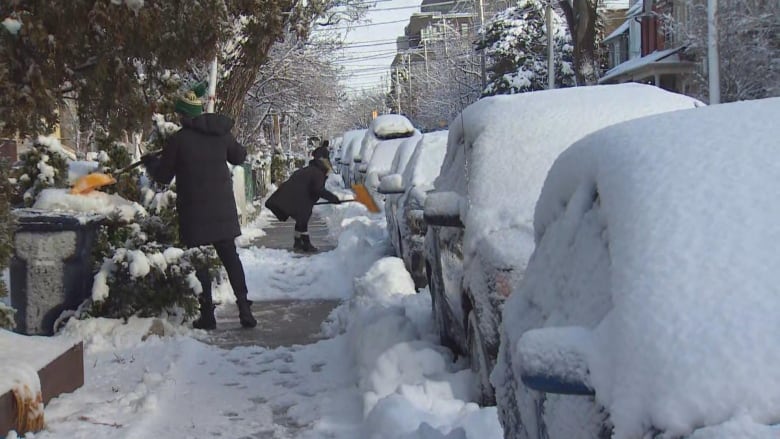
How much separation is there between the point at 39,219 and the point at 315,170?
7.50 meters

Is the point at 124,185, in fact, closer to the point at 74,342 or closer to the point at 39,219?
the point at 39,219

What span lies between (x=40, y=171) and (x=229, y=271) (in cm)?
168

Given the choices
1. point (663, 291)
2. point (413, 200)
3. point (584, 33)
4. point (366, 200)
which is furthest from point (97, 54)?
point (584, 33)

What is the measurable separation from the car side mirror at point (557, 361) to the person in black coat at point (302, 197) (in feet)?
37.3

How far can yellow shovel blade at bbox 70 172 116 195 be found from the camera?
7177 millimetres

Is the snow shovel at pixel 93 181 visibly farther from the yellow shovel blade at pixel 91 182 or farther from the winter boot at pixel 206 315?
the winter boot at pixel 206 315

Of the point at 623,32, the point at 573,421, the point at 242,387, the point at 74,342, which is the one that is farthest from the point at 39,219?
the point at 623,32

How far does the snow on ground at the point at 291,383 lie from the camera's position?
187 inches

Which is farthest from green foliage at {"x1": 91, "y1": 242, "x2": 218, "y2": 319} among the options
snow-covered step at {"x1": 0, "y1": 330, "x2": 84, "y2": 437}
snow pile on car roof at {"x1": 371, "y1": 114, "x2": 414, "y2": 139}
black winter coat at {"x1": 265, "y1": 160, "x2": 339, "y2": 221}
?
snow pile on car roof at {"x1": 371, "y1": 114, "x2": 414, "y2": 139}

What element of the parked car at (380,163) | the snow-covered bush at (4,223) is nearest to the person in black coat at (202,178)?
the snow-covered bush at (4,223)

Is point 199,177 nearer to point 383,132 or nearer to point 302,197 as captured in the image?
point 302,197

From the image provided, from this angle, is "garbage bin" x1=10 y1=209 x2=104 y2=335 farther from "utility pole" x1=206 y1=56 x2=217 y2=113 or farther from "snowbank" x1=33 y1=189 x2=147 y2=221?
"utility pole" x1=206 y1=56 x2=217 y2=113

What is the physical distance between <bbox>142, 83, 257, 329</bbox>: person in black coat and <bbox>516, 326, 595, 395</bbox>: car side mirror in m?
5.10

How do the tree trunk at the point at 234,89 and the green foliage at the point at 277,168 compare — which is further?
the green foliage at the point at 277,168
